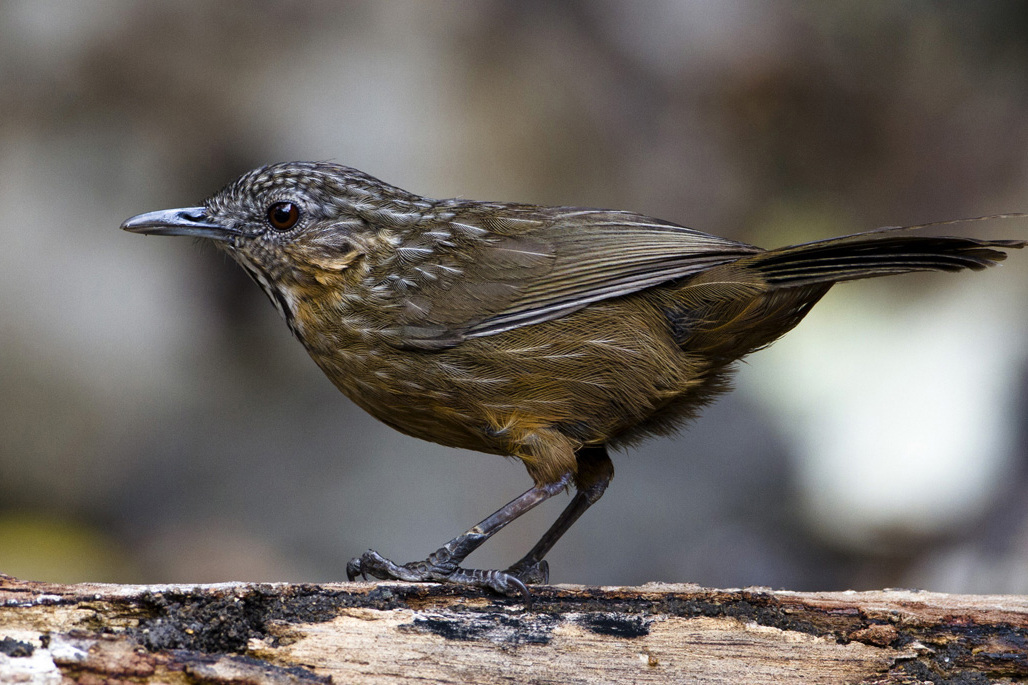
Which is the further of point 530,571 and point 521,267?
point 530,571

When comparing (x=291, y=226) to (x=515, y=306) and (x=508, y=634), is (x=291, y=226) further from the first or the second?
(x=508, y=634)

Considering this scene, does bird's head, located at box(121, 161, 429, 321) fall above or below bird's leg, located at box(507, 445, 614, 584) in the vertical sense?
above

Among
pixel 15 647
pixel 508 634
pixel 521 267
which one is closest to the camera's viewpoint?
pixel 15 647

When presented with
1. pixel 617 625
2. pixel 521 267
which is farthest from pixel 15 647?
pixel 521 267

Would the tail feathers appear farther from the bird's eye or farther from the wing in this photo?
the bird's eye

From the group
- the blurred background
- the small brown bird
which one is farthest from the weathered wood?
the blurred background

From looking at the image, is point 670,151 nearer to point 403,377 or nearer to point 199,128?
point 199,128

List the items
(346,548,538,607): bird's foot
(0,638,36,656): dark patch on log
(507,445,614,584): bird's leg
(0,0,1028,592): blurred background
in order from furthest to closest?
(0,0,1028,592): blurred background < (507,445,614,584): bird's leg < (346,548,538,607): bird's foot < (0,638,36,656): dark patch on log
